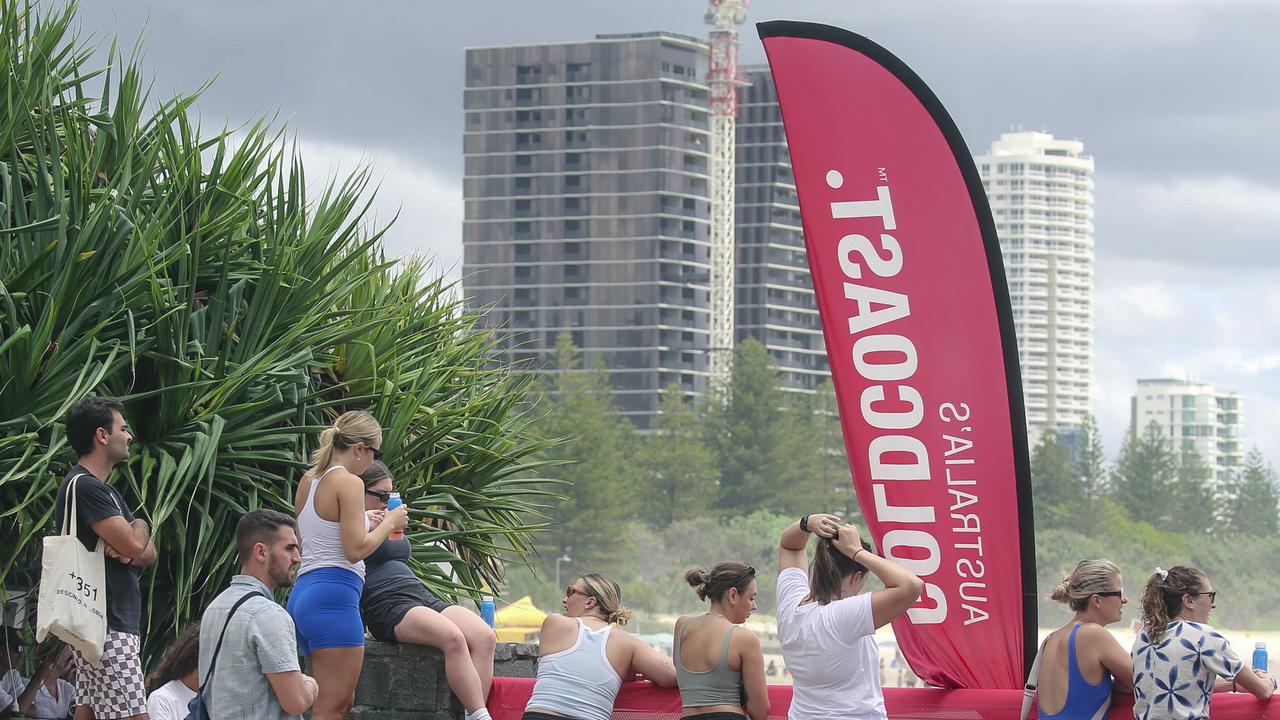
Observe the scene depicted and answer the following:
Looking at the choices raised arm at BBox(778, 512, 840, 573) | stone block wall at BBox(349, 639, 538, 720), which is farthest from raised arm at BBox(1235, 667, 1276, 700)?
stone block wall at BBox(349, 639, 538, 720)

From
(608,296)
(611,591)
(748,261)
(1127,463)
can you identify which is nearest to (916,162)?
(611,591)

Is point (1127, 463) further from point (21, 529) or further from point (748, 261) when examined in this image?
point (21, 529)

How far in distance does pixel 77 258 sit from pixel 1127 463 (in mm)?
76754

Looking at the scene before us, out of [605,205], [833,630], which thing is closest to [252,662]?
[833,630]

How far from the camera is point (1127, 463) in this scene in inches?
3063

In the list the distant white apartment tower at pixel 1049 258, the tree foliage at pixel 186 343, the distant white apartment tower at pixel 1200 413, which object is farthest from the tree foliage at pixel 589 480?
the distant white apartment tower at pixel 1200 413

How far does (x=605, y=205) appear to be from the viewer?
94.3m

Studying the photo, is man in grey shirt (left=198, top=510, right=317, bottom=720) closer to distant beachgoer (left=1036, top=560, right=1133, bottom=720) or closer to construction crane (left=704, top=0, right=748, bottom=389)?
distant beachgoer (left=1036, top=560, right=1133, bottom=720)

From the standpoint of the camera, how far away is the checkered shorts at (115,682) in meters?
4.93

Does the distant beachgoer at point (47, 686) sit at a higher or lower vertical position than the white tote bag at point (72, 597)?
lower

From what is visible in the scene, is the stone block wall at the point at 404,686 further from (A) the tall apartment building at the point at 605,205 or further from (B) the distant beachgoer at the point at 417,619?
(A) the tall apartment building at the point at 605,205

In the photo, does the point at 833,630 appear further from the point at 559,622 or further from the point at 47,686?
the point at 47,686

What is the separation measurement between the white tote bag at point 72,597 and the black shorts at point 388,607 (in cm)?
110

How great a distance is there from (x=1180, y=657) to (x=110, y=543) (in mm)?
3355
